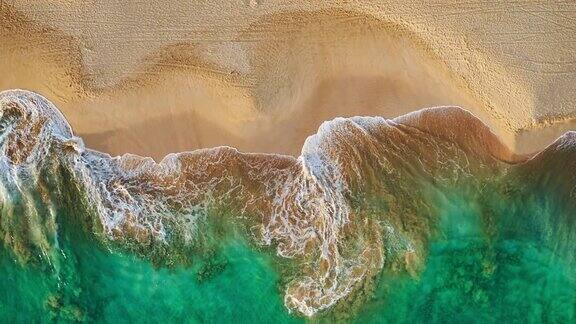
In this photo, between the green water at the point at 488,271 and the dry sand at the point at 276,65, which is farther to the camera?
the green water at the point at 488,271

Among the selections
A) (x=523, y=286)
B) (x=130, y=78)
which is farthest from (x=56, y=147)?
(x=523, y=286)

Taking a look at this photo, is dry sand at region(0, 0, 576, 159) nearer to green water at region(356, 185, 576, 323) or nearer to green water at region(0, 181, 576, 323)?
green water at region(356, 185, 576, 323)

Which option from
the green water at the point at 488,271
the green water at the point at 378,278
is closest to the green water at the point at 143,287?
the green water at the point at 378,278

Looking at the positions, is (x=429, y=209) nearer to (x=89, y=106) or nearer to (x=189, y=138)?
(x=189, y=138)

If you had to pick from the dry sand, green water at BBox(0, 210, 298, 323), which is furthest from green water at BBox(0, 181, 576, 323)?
the dry sand

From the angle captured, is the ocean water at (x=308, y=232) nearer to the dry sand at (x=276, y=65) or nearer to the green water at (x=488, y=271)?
the green water at (x=488, y=271)

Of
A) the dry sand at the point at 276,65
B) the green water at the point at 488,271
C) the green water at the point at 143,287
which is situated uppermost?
the dry sand at the point at 276,65
